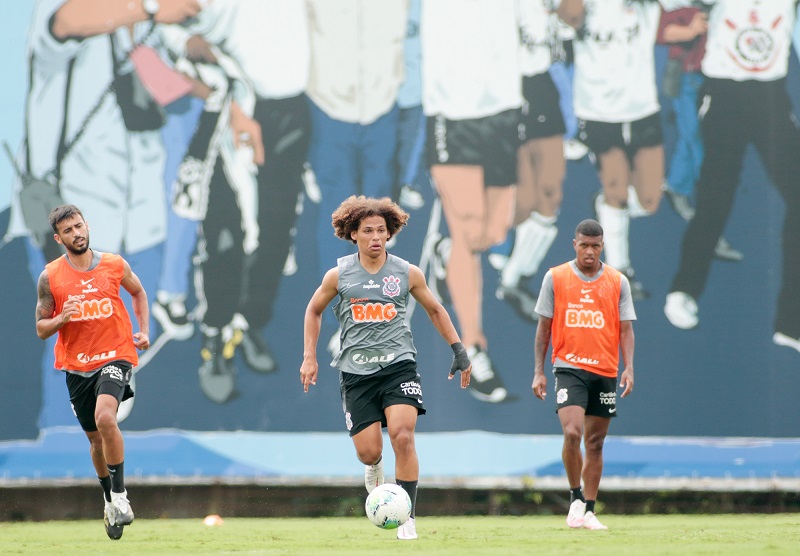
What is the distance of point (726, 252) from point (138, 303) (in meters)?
5.75

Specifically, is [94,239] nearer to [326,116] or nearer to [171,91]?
[171,91]

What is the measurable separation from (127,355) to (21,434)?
11.6 ft

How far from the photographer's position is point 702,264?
1133cm

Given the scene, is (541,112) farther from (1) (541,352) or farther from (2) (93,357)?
(2) (93,357)

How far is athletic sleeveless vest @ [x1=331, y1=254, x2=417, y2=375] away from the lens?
24.0 ft

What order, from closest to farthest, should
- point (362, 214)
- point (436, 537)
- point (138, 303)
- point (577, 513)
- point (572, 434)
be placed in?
point (362, 214)
point (436, 537)
point (572, 434)
point (577, 513)
point (138, 303)

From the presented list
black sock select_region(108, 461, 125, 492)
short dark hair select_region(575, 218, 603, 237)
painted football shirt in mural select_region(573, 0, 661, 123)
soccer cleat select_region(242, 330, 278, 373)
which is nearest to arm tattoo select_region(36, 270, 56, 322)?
black sock select_region(108, 461, 125, 492)

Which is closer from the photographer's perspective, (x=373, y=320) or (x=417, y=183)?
(x=373, y=320)

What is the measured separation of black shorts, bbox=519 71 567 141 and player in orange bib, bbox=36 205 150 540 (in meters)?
4.69

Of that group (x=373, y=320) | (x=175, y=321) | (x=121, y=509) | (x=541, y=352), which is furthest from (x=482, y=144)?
(x=121, y=509)

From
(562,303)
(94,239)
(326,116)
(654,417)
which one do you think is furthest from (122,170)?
(654,417)

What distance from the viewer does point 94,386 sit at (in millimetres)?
8125

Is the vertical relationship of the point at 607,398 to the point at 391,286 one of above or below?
below

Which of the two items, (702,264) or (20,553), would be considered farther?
(702,264)
